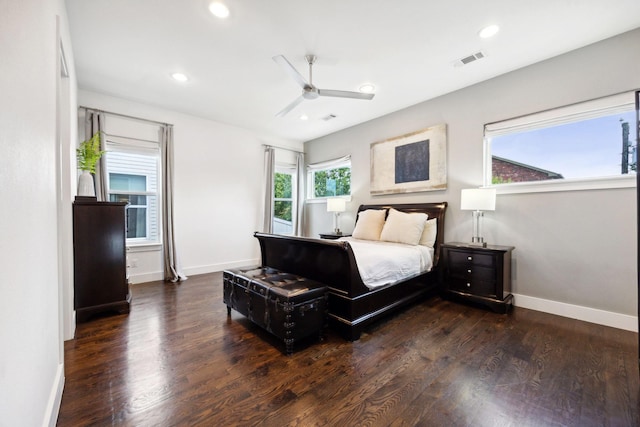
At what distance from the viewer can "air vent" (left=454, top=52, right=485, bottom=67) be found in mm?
2826

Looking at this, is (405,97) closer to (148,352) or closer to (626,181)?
(626,181)

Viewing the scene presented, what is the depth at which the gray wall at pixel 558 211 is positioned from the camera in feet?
8.29

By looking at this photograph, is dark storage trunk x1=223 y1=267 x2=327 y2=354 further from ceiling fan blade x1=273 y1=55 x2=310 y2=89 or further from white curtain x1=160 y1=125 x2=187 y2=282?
white curtain x1=160 y1=125 x2=187 y2=282

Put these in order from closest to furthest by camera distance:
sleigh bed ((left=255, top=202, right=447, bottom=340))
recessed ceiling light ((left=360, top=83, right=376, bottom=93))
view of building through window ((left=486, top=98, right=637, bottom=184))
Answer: sleigh bed ((left=255, top=202, right=447, bottom=340)), view of building through window ((left=486, top=98, right=637, bottom=184)), recessed ceiling light ((left=360, top=83, right=376, bottom=93))

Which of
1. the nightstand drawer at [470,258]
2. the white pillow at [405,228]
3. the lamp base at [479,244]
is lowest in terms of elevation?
the nightstand drawer at [470,258]

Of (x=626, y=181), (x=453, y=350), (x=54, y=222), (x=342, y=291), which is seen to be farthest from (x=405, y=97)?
(x=54, y=222)

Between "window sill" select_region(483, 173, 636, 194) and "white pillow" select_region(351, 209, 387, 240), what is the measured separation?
1.50 meters

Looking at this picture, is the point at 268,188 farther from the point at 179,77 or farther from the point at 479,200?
the point at 479,200

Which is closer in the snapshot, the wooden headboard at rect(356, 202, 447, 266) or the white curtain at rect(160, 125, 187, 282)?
the wooden headboard at rect(356, 202, 447, 266)

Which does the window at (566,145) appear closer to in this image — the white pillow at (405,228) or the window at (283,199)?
the white pillow at (405,228)

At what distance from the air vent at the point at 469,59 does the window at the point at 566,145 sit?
2.86 feet

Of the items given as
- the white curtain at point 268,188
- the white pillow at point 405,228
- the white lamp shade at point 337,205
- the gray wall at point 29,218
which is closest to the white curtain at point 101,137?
the gray wall at point 29,218

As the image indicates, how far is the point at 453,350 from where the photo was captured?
214cm

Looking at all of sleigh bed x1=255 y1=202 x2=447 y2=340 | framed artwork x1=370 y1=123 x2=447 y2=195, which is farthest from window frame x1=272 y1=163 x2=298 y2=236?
sleigh bed x1=255 y1=202 x2=447 y2=340
